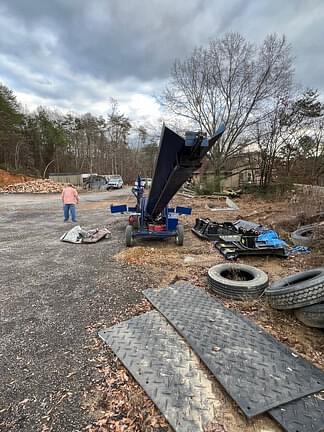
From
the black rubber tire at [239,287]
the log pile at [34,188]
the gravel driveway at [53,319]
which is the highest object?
the log pile at [34,188]

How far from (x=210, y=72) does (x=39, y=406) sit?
22801 mm

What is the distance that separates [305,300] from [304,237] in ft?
11.6

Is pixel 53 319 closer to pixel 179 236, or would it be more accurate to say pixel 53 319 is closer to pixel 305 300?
pixel 305 300

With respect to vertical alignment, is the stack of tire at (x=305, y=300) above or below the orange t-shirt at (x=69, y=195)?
below

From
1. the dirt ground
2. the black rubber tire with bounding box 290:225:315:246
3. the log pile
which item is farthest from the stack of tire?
the log pile

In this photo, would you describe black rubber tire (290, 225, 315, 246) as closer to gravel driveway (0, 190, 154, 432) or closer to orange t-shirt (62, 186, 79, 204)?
gravel driveway (0, 190, 154, 432)

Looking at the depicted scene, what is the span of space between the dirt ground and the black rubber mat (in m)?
0.08

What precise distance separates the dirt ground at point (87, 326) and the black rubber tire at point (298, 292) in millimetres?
190

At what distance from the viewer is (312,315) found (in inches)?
97.5

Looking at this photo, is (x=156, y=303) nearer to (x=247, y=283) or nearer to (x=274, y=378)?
(x=247, y=283)

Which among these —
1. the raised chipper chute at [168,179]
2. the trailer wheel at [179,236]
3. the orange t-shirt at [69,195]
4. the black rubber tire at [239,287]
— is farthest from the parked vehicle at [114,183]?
the black rubber tire at [239,287]

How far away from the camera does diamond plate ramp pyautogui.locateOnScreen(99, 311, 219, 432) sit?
162 cm

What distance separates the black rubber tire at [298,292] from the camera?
2436mm

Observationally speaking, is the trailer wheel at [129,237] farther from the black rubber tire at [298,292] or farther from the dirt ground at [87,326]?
the black rubber tire at [298,292]
